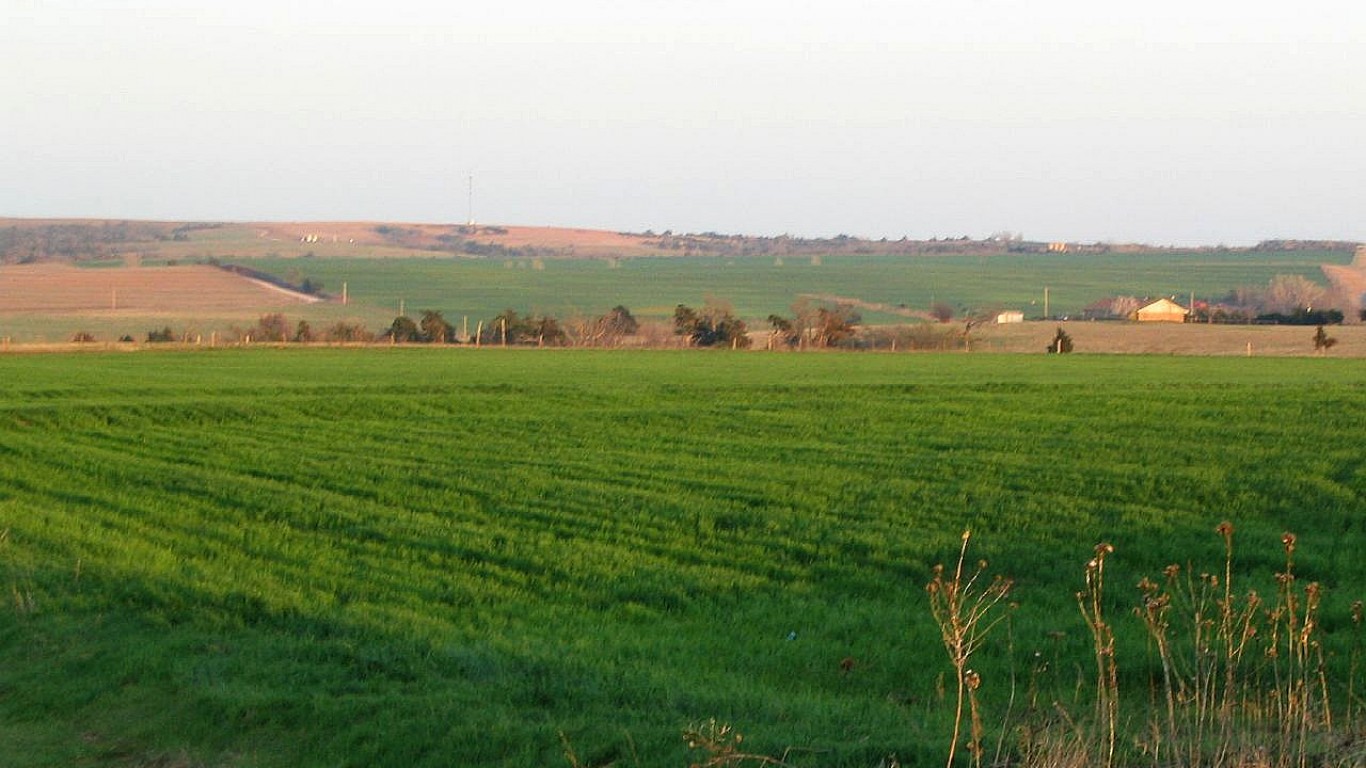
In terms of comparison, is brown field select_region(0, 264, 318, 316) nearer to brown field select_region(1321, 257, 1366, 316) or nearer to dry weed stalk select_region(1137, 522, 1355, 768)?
brown field select_region(1321, 257, 1366, 316)

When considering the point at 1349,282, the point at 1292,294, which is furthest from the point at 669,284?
the point at 1349,282

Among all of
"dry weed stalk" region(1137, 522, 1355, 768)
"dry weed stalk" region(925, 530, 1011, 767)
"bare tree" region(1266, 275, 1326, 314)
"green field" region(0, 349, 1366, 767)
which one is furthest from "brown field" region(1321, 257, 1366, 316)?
"dry weed stalk" region(1137, 522, 1355, 768)

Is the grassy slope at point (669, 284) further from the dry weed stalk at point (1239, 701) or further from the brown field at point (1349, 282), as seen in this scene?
the dry weed stalk at point (1239, 701)

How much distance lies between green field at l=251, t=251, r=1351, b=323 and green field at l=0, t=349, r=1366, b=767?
84324mm

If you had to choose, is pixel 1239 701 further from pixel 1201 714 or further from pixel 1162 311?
pixel 1162 311

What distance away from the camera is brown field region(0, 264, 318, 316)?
372ft

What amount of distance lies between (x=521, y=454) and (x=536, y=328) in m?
70.0

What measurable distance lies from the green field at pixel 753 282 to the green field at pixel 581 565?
A: 84324mm

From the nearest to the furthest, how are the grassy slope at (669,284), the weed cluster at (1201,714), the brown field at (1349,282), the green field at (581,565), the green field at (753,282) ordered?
the weed cluster at (1201,714)
the green field at (581,565)
the grassy slope at (669,284)
the green field at (753,282)
the brown field at (1349,282)

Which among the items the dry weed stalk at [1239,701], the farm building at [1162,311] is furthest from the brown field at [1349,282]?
the dry weed stalk at [1239,701]

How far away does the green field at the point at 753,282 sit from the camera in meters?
129

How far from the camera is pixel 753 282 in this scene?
15062cm

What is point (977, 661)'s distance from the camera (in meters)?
10.5

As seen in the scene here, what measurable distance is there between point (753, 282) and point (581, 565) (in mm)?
137591
